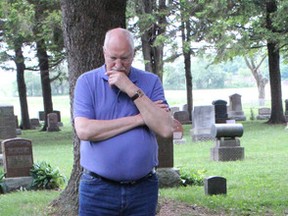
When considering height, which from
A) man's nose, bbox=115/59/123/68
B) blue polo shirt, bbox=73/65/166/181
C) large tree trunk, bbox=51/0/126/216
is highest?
large tree trunk, bbox=51/0/126/216

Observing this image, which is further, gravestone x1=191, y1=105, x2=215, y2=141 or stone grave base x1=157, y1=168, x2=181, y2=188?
gravestone x1=191, y1=105, x2=215, y2=141

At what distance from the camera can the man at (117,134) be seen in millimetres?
3295

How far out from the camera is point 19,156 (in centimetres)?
1050

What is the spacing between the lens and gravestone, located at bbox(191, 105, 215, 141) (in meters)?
19.1

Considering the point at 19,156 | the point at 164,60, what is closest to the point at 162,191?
the point at 19,156

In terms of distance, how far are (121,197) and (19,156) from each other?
753 cm

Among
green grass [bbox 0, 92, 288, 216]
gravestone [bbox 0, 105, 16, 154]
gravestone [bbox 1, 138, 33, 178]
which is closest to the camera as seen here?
green grass [bbox 0, 92, 288, 216]

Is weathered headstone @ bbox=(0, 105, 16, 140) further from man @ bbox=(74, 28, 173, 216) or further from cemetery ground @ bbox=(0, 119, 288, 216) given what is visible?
man @ bbox=(74, 28, 173, 216)

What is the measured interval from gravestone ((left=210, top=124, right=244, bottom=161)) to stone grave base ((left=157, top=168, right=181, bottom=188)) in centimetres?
406

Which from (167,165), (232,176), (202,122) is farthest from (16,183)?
(202,122)

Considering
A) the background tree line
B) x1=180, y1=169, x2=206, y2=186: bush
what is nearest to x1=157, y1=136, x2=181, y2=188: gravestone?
x1=180, y1=169, x2=206, y2=186: bush

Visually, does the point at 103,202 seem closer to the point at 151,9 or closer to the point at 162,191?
the point at 162,191

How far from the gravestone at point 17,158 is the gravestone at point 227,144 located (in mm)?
4999

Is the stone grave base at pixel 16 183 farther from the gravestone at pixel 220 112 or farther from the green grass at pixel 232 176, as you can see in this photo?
the gravestone at pixel 220 112
